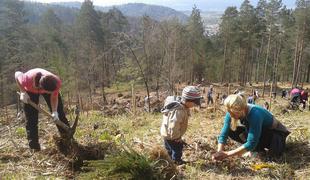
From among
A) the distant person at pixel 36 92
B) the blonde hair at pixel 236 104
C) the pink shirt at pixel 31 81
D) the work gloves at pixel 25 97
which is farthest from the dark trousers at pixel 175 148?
the work gloves at pixel 25 97

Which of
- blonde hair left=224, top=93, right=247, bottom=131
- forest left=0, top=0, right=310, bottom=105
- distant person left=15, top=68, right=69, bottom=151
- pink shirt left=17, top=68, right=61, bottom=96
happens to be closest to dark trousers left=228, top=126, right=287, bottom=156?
blonde hair left=224, top=93, right=247, bottom=131

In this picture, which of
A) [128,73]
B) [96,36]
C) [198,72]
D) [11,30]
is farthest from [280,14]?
[11,30]

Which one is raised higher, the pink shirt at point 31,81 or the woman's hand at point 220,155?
the pink shirt at point 31,81

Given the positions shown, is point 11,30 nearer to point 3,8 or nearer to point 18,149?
point 3,8

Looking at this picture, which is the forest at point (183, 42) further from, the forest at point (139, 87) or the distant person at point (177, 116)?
the distant person at point (177, 116)

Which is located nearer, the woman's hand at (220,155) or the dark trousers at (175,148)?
the woman's hand at (220,155)

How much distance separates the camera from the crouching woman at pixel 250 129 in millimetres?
4234

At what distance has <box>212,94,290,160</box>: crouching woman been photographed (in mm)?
4234

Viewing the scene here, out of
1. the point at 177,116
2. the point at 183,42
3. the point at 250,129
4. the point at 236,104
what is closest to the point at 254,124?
the point at 250,129

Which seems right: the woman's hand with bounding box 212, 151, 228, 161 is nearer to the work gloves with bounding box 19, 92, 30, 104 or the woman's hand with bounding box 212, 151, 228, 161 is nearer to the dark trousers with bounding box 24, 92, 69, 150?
the dark trousers with bounding box 24, 92, 69, 150

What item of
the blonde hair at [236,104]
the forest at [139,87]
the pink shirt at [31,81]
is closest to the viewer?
the blonde hair at [236,104]

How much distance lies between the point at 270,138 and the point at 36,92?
11.4ft

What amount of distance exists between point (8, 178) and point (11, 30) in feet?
126

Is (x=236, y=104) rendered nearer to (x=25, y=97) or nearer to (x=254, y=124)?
(x=254, y=124)
